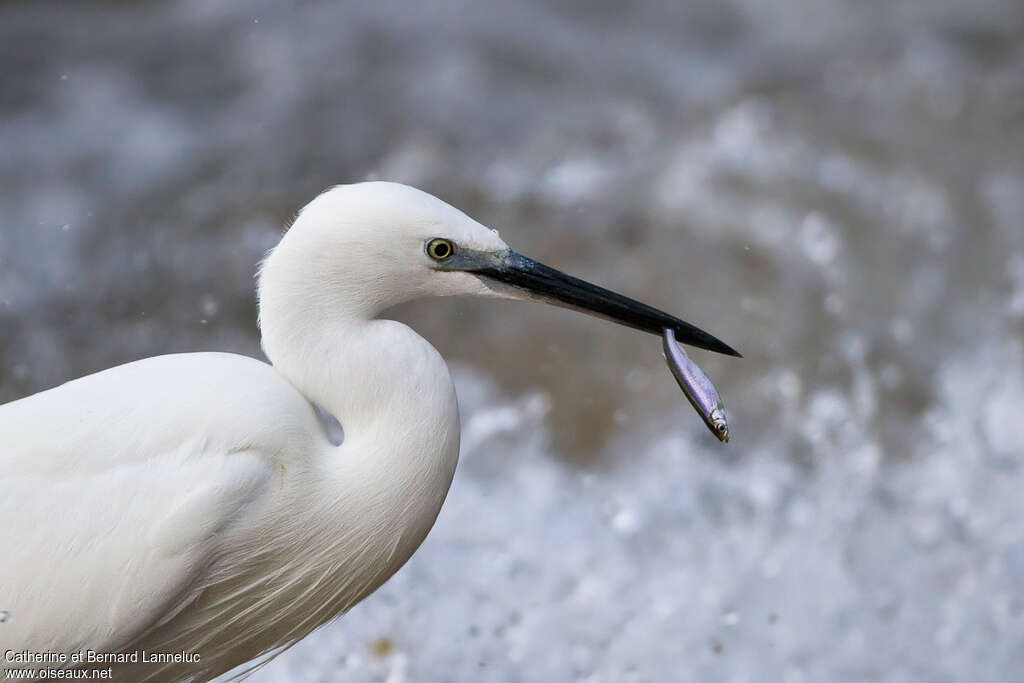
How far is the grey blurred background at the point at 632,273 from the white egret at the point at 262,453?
1.06m

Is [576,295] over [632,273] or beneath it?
over

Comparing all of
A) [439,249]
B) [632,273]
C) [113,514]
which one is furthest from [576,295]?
[632,273]

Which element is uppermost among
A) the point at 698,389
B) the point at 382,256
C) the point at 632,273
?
the point at 382,256

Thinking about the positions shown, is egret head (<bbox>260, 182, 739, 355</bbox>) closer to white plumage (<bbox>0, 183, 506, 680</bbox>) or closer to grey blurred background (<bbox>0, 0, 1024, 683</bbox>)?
white plumage (<bbox>0, 183, 506, 680</bbox>)

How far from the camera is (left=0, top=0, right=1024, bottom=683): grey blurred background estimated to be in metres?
2.67

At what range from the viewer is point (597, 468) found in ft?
9.60

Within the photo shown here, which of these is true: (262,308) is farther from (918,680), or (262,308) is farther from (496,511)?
(918,680)

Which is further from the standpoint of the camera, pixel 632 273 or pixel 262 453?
pixel 632 273

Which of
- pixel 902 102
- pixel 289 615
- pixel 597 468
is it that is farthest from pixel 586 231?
pixel 289 615

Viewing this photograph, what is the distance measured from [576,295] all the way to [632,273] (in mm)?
1752

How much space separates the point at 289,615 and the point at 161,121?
225 cm

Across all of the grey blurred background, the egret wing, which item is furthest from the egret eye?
the grey blurred background

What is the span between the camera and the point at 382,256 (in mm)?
1433

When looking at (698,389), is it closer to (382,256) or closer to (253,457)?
(382,256)
